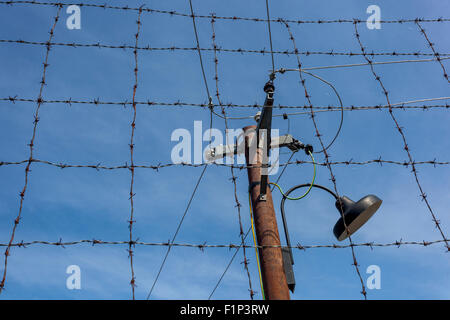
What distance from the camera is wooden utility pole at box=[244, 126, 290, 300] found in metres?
3.00

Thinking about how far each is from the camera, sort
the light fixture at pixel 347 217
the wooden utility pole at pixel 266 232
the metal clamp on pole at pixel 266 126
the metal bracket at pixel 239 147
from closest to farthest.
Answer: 1. the wooden utility pole at pixel 266 232
2. the light fixture at pixel 347 217
3. the metal clamp on pole at pixel 266 126
4. the metal bracket at pixel 239 147

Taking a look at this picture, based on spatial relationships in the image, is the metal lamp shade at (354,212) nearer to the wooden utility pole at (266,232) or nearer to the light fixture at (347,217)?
the light fixture at (347,217)

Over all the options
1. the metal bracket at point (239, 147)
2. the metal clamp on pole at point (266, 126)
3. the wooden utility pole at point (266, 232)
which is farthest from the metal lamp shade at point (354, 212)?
the metal bracket at point (239, 147)

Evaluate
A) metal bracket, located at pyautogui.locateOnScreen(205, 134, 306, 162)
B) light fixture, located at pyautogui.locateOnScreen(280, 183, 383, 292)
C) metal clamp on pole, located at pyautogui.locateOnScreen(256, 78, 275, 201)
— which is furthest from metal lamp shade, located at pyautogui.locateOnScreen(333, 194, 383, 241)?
metal bracket, located at pyautogui.locateOnScreen(205, 134, 306, 162)

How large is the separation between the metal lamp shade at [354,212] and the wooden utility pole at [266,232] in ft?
1.68

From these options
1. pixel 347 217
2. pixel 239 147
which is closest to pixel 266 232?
pixel 347 217

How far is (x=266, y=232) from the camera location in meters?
3.22

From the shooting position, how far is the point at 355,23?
479cm

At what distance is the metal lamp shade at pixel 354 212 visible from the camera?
3.18m

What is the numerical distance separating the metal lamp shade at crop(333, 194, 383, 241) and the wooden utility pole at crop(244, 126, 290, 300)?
0.51 m

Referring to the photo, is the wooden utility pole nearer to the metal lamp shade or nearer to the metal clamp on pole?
the metal clamp on pole
